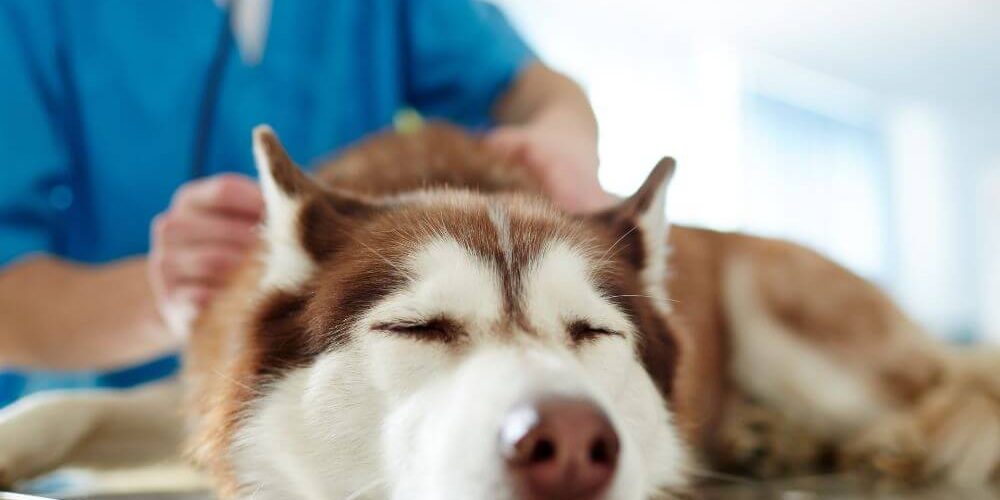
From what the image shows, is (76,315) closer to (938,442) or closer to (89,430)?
(89,430)

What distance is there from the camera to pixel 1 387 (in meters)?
1.54

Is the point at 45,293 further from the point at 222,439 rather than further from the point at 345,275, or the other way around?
the point at 345,275

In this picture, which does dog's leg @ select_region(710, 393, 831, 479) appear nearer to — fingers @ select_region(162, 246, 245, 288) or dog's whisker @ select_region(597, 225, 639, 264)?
dog's whisker @ select_region(597, 225, 639, 264)

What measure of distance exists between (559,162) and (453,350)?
589mm

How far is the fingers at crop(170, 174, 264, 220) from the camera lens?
42.1 inches

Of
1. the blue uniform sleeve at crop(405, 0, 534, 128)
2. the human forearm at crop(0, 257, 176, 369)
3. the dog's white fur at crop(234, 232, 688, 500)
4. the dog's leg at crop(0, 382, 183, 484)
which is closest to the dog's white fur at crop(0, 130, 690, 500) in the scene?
the dog's white fur at crop(234, 232, 688, 500)

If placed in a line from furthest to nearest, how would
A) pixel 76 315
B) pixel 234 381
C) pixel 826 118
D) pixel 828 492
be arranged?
pixel 826 118 < pixel 76 315 < pixel 828 492 < pixel 234 381

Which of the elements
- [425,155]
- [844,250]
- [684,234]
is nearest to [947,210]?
[844,250]

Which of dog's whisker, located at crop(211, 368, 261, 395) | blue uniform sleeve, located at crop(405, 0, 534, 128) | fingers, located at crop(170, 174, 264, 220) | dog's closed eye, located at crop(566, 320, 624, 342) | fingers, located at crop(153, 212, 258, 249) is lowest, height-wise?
dog's whisker, located at crop(211, 368, 261, 395)

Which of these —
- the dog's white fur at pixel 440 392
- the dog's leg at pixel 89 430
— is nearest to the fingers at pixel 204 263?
the dog's leg at pixel 89 430

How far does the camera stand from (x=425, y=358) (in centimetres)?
69

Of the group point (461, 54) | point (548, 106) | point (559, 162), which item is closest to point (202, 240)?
point (559, 162)

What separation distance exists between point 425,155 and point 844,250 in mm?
8145

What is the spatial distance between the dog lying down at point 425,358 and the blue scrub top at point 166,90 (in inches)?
17.7
